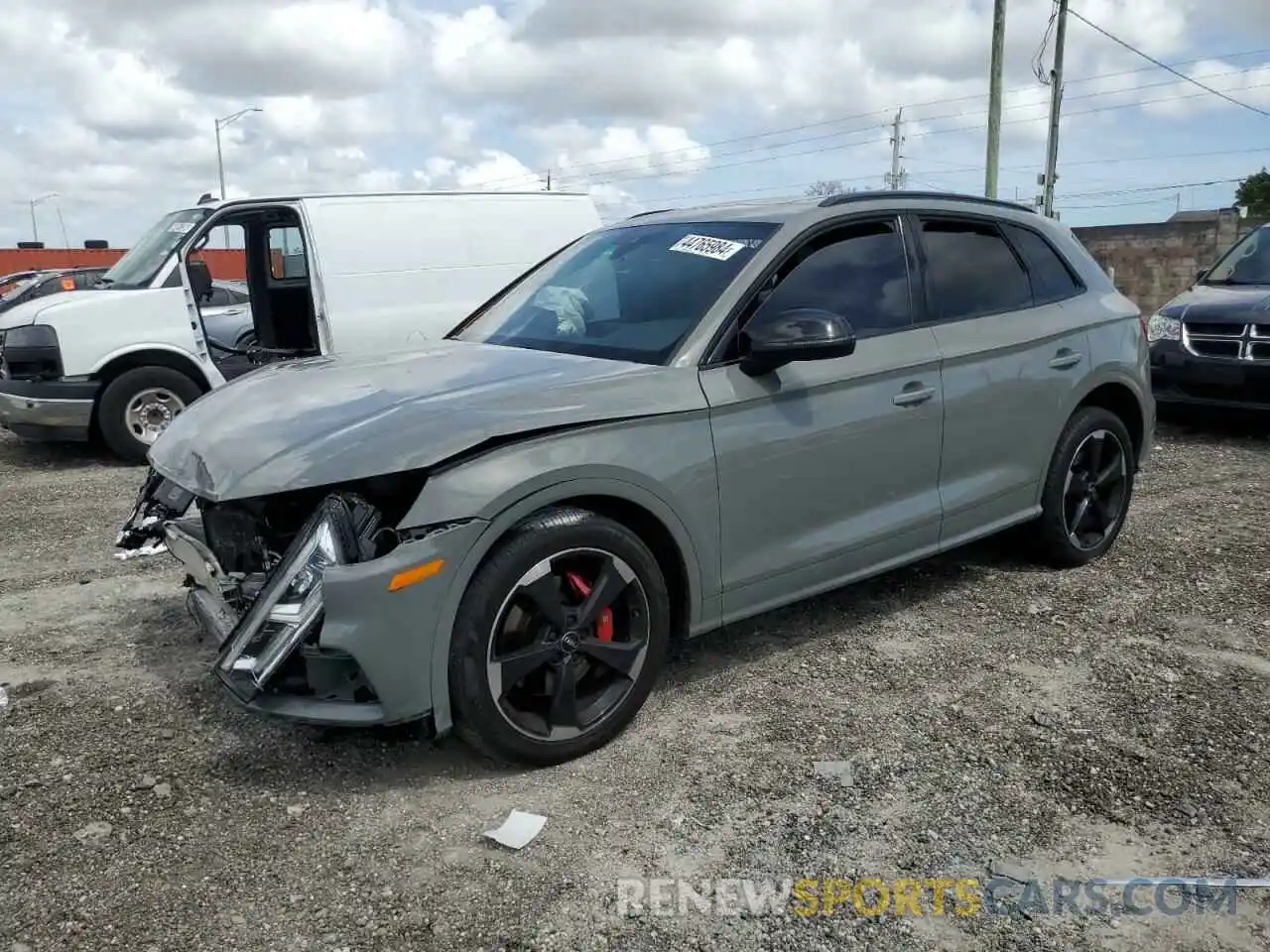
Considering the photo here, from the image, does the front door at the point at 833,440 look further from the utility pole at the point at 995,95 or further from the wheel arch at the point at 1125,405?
the utility pole at the point at 995,95

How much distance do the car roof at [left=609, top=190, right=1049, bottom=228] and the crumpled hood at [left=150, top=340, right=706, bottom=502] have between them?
0.92 metres

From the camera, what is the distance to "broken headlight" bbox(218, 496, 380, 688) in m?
2.99

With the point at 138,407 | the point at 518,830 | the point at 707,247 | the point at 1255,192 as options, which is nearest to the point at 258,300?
the point at 138,407

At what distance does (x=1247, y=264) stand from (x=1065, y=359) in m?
5.70

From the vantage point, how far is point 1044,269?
495cm

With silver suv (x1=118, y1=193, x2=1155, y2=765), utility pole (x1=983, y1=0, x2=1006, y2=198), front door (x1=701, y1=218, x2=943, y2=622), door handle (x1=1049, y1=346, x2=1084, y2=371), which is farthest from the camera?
utility pole (x1=983, y1=0, x2=1006, y2=198)

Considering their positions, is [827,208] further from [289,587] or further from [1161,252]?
[1161,252]

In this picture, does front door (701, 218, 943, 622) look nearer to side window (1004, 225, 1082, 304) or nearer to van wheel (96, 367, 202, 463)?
side window (1004, 225, 1082, 304)

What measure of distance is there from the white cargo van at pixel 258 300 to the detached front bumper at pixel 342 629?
4.86 meters

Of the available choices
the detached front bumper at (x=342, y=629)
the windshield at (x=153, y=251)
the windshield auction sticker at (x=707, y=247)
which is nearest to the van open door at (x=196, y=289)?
the windshield at (x=153, y=251)

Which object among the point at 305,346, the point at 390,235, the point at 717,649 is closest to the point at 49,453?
the point at 305,346

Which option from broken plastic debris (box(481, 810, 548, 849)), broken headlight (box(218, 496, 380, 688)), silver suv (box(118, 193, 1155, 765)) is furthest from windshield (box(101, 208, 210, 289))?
broken plastic debris (box(481, 810, 548, 849))

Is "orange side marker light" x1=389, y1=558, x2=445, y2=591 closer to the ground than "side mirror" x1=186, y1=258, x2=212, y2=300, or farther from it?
closer to the ground

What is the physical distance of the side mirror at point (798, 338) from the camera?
3.53 meters
